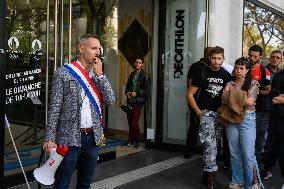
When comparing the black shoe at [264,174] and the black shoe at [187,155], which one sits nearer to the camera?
the black shoe at [264,174]

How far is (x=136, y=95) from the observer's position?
318 inches

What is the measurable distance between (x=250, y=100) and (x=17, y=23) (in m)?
3.04

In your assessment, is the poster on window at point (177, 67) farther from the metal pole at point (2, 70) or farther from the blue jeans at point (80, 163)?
the blue jeans at point (80, 163)

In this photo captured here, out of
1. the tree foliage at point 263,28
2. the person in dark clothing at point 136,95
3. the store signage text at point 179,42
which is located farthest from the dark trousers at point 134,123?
the tree foliage at point 263,28

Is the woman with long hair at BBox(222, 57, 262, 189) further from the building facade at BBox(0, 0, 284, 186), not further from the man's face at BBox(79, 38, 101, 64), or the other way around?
the building facade at BBox(0, 0, 284, 186)

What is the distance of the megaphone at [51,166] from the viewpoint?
357 centimetres

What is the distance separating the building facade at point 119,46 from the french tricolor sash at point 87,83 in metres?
1.50

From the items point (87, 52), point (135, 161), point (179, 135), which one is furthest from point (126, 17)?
point (87, 52)

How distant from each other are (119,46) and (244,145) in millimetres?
4760

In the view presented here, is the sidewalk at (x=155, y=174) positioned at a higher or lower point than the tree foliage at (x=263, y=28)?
lower

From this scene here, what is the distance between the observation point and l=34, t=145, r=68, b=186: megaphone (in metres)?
3.57

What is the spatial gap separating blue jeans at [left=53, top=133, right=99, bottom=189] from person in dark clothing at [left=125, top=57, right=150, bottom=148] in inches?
168

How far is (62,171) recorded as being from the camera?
12.0 ft

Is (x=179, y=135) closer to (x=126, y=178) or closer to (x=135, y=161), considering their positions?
(x=135, y=161)
